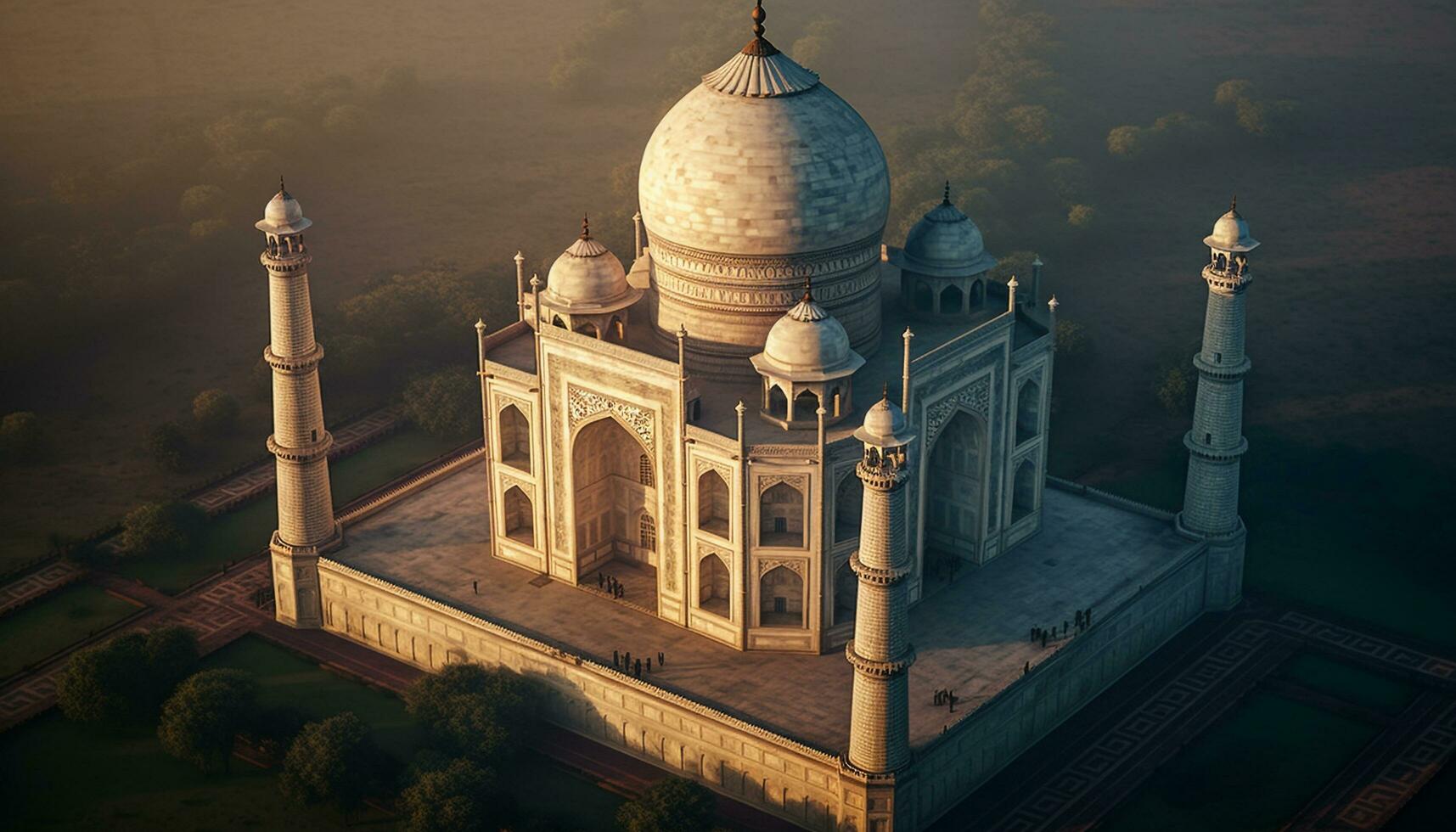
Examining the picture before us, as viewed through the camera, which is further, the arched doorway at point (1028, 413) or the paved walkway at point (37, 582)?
the paved walkway at point (37, 582)

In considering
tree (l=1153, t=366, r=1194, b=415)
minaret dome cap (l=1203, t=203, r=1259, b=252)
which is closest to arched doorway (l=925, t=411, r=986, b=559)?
minaret dome cap (l=1203, t=203, r=1259, b=252)

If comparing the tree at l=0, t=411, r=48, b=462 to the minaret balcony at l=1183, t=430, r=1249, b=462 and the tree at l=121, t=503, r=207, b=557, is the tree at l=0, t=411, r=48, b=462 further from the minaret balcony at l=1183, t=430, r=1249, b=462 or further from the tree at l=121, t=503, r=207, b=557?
the minaret balcony at l=1183, t=430, r=1249, b=462

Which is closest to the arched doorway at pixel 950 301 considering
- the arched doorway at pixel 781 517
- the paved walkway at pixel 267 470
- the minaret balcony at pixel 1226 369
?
the minaret balcony at pixel 1226 369

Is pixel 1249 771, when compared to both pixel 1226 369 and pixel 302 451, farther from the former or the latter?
pixel 302 451

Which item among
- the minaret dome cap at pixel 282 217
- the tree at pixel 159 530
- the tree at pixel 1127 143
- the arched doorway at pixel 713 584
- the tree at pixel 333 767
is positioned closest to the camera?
the tree at pixel 333 767

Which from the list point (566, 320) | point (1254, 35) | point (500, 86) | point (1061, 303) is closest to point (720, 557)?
point (566, 320)

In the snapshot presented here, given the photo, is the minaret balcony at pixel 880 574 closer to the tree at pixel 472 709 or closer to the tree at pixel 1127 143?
the tree at pixel 472 709

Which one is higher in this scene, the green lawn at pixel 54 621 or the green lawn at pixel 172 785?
the green lawn at pixel 54 621

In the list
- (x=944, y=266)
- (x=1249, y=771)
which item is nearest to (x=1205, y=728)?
(x=1249, y=771)
